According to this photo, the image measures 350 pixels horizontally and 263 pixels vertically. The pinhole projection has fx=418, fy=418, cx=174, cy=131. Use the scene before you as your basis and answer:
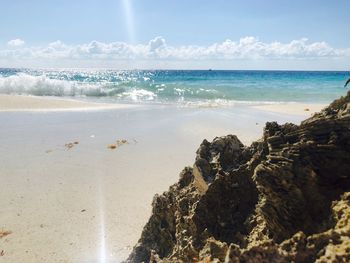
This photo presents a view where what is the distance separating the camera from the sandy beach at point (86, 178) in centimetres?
547

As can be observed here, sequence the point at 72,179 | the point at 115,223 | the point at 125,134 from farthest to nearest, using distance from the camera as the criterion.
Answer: the point at 125,134
the point at 72,179
the point at 115,223

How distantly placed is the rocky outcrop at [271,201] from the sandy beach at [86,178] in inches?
76.3

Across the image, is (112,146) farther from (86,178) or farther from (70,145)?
(86,178)

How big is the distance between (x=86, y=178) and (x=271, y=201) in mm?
5948

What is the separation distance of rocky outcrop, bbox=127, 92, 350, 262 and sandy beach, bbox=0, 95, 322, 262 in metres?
1.94

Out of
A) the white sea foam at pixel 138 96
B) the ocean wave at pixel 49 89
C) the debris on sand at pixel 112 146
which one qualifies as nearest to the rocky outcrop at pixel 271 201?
the debris on sand at pixel 112 146

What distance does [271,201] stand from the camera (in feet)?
8.84

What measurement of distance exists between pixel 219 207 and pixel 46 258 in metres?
2.72

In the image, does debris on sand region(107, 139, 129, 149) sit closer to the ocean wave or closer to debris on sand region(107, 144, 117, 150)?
debris on sand region(107, 144, 117, 150)

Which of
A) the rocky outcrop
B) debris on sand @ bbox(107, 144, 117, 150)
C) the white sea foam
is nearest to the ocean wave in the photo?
the white sea foam

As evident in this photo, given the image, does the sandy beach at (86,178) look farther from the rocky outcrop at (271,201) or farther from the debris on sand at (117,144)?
the rocky outcrop at (271,201)

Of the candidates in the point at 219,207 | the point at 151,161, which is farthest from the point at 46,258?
the point at 151,161

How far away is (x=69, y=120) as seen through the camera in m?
16.6

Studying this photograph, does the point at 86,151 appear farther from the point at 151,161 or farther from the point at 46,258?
the point at 46,258
